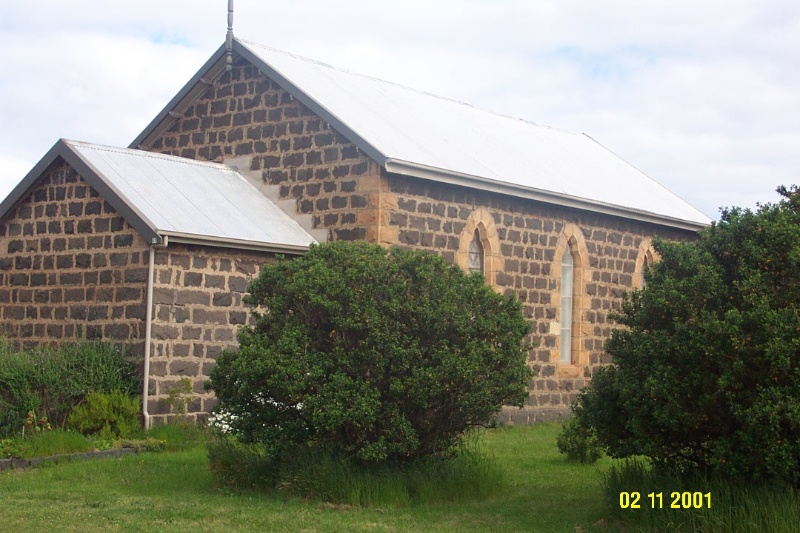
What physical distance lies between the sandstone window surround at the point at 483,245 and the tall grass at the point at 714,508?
34.9 feet

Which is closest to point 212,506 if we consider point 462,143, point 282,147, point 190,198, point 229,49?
point 190,198

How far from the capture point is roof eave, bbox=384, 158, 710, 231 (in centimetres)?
1933

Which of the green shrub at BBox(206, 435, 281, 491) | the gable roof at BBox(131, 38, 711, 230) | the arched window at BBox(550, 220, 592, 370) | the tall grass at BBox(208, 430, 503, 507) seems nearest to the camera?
the tall grass at BBox(208, 430, 503, 507)

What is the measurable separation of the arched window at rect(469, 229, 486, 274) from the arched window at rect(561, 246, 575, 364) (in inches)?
111

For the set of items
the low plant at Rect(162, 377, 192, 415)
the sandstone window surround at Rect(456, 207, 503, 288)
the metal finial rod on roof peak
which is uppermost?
the metal finial rod on roof peak

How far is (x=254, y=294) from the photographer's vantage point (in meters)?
13.1

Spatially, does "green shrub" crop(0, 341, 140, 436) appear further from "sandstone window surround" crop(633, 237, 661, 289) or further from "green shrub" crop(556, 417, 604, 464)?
"sandstone window surround" crop(633, 237, 661, 289)

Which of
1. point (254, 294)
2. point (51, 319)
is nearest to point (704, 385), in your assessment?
point (254, 294)

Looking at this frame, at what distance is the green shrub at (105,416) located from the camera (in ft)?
53.1

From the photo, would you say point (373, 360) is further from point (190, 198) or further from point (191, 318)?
point (190, 198)

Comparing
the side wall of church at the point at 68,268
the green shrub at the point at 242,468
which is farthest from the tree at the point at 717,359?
the side wall of church at the point at 68,268

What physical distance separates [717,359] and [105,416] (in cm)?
958

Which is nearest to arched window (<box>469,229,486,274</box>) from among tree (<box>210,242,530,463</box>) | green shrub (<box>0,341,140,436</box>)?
green shrub (<box>0,341,140,436</box>)

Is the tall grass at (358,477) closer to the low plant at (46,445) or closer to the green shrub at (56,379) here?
the low plant at (46,445)
